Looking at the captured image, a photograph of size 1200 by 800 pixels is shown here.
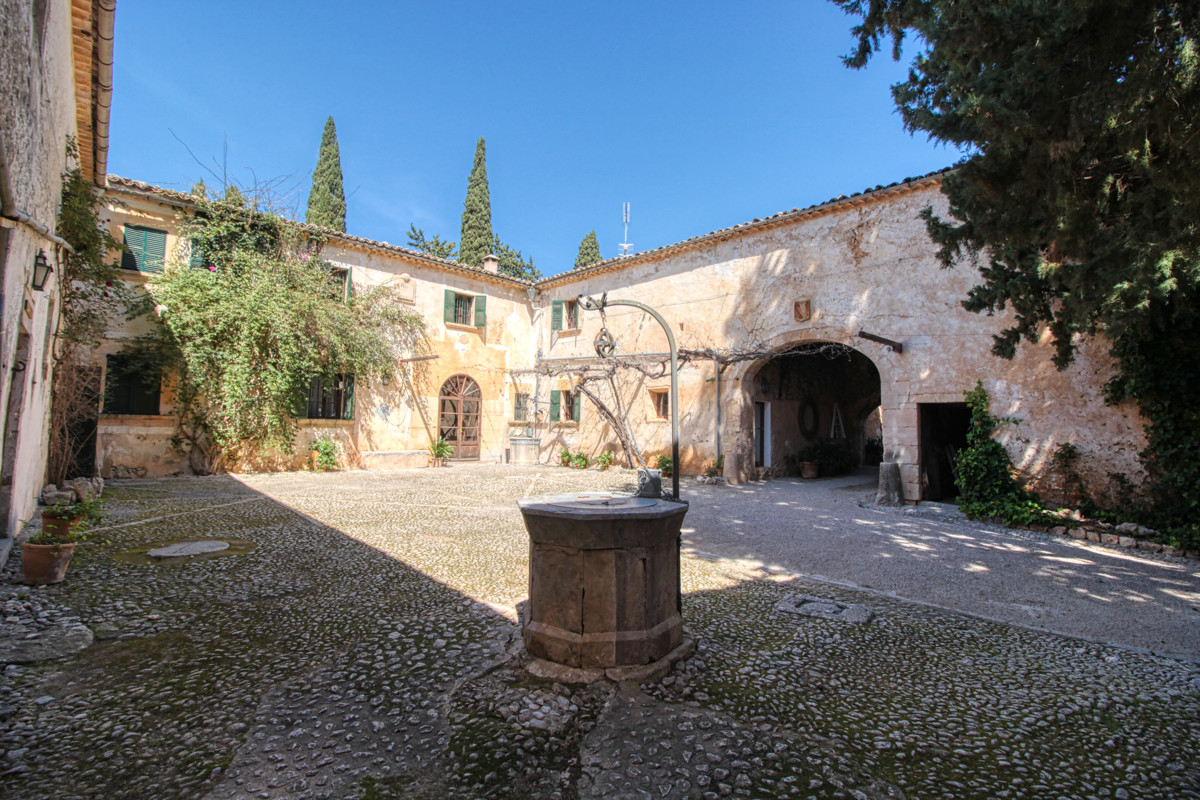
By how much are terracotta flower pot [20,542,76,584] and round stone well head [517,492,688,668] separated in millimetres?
3903

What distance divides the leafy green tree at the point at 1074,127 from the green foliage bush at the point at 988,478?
3.09m

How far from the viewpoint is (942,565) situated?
19.4 ft

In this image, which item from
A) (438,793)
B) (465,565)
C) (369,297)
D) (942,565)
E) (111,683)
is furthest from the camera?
(369,297)

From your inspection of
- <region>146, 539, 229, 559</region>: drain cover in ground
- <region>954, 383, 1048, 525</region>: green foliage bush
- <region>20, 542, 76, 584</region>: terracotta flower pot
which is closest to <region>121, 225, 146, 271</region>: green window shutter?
<region>146, 539, 229, 559</region>: drain cover in ground

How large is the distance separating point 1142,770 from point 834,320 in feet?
33.1

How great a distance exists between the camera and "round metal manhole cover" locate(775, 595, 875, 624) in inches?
165

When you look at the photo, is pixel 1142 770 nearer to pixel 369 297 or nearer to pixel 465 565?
pixel 465 565

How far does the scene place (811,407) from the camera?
1588 cm

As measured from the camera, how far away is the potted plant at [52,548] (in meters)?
4.27

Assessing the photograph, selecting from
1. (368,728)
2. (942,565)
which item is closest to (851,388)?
(942,565)

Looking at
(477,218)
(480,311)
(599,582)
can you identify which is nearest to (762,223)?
(480,311)

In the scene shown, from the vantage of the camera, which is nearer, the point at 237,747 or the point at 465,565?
the point at 237,747

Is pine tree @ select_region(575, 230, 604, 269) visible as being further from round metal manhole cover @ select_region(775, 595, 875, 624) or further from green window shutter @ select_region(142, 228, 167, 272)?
round metal manhole cover @ select_region(775, 595, 875, 624)

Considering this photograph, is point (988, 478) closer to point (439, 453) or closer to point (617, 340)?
point (617, 340)
